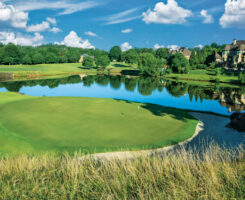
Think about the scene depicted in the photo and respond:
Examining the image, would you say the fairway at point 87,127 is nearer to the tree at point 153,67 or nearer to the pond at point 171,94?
the pond at point 171,94

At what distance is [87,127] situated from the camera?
24094 millimetres

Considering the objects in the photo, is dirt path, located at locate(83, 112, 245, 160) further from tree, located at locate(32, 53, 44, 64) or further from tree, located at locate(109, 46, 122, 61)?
A: tree, located at locate(109, 46, 122, 61)

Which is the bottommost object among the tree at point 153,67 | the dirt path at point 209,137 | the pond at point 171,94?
the dirt path at point 209,137

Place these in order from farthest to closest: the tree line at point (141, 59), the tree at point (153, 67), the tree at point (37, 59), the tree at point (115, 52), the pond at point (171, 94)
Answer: the tree at point (115, 52), the tree at point (37, 59), the tree line at point (141, 59), the tree at point (153, 67), the pond at point (171, 94)

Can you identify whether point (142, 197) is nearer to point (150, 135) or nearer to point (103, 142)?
point (103, 142)

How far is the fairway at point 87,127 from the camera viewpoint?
19078 millimetres

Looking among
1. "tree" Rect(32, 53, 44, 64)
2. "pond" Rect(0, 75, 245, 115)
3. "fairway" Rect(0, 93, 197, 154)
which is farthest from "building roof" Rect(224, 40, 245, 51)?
"tree" Rect(32, 53, 44, 64)

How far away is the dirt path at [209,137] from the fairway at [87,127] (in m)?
0.79

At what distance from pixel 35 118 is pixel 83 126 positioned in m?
7.81

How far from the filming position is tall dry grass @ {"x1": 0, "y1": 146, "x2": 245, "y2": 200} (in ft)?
24.8

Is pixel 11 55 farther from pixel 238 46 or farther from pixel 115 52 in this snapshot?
pixel 238 46

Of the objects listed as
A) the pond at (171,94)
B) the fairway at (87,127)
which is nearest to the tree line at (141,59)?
the pond at (171,94)

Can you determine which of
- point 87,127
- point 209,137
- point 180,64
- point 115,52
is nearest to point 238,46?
point 180,64

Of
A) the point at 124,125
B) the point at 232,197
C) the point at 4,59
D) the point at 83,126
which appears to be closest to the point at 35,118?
the point at 83,126
